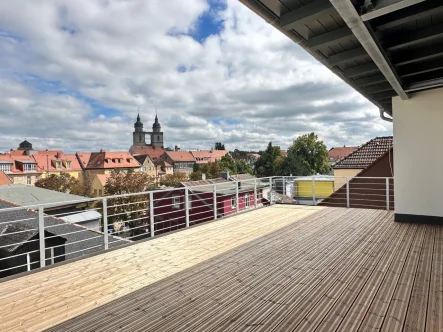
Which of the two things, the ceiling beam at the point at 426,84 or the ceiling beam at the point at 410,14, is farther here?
the ceiling beam at the point at 426,84

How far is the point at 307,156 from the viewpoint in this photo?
35.8 meters

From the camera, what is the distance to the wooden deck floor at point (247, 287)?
1766 millimetres

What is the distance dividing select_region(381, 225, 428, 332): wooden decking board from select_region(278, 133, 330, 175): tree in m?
32.0

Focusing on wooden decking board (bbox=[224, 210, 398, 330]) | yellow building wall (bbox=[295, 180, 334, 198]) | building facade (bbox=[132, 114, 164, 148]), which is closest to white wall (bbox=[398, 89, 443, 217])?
wooden decking board (bbox=[224, 210, 398, 330])

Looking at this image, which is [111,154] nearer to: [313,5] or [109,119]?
[109,119]

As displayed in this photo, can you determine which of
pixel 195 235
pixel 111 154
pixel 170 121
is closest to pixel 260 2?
pixel 195 235

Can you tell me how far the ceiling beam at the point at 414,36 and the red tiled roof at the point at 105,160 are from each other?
45.6 meters

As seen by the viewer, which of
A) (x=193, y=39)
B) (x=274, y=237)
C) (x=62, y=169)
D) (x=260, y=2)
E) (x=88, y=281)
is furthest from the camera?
(x=62, y=169)

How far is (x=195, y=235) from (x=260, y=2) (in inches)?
130

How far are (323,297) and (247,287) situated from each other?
0.61 metres

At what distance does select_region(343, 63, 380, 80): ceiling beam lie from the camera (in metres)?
3.07

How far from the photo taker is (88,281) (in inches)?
98.4

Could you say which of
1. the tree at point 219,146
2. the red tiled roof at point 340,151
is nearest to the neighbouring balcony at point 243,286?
the red tiled roof at point 340,151

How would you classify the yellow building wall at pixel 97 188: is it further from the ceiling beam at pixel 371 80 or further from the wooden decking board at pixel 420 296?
the wooden decking board at pixel 420 296
